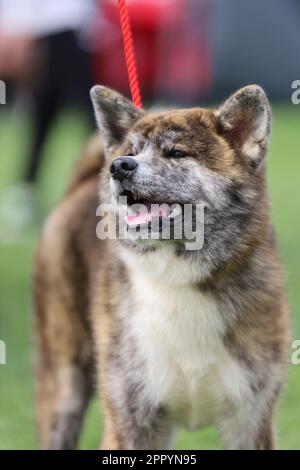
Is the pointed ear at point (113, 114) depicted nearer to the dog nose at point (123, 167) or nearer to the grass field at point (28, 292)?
the dog nose at point (123, 167)

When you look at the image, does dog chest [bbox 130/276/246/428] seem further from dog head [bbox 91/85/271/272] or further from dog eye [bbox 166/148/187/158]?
dog eye [bbox 166/148/187/158]

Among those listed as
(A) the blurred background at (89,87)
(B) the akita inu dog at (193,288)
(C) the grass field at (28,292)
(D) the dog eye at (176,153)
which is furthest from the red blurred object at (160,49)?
(D) the dog eye at (176,153)

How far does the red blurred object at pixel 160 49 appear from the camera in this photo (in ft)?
45.9

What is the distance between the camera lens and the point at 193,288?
15.8ft

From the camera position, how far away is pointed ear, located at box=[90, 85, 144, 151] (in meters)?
5.06

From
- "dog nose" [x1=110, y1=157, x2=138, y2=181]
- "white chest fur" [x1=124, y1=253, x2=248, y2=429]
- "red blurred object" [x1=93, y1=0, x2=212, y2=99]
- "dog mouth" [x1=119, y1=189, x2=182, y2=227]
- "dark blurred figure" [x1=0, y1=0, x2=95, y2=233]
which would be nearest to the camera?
"dog nose" [x1=110, y1=157, x2=138, y2=181]

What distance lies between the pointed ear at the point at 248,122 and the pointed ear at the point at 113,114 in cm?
45

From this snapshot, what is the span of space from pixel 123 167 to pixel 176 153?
29 cm

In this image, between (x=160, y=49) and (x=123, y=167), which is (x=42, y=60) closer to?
(x=160, y=49)

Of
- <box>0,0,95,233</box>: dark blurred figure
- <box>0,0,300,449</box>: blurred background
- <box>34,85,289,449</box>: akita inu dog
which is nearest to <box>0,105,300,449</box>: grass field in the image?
<box>0,0,300,449</box>: blurred background

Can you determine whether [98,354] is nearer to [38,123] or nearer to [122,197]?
[122,197]
